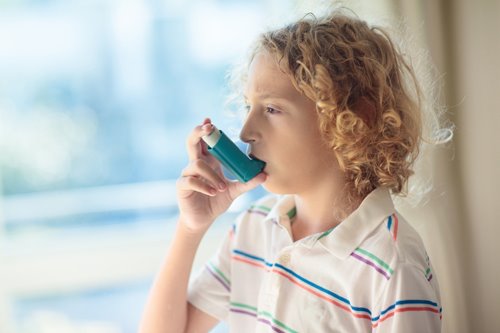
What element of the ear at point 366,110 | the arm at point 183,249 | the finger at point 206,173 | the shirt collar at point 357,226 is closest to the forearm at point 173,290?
the arm at point 183,249

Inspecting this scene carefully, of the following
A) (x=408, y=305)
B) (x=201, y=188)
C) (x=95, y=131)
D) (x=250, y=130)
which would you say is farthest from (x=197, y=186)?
(x=95, y=131)

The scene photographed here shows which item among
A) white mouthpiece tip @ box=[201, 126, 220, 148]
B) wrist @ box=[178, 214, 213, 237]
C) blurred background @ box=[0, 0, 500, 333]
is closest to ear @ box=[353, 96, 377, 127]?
white mouthpiece tip @ box=[201, 126, 220, 148]

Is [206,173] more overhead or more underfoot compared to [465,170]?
more underfoot

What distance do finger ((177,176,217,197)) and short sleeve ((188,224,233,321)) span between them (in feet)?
0.52

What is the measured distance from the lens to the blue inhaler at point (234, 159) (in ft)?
2.90

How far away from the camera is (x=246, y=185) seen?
0.95 meters

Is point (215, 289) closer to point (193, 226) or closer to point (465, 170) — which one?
point (193, 226)

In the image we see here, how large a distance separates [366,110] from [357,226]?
175 mm

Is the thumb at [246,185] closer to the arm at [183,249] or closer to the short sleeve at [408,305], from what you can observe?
the arm at [183,249]

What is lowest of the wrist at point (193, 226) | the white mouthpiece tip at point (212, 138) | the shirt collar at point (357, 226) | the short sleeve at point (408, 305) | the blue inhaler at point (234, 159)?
the short sleeve at point (408, 305)

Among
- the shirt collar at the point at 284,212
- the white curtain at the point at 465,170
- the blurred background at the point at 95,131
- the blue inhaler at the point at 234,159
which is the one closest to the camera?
the blue inhaler at the point at 234,159

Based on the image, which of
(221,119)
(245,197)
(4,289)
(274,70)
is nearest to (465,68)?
(274,70)

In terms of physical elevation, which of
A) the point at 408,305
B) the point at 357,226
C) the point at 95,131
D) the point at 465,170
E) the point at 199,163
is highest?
the point at 95,131

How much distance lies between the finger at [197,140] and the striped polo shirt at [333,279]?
0.16 meters
